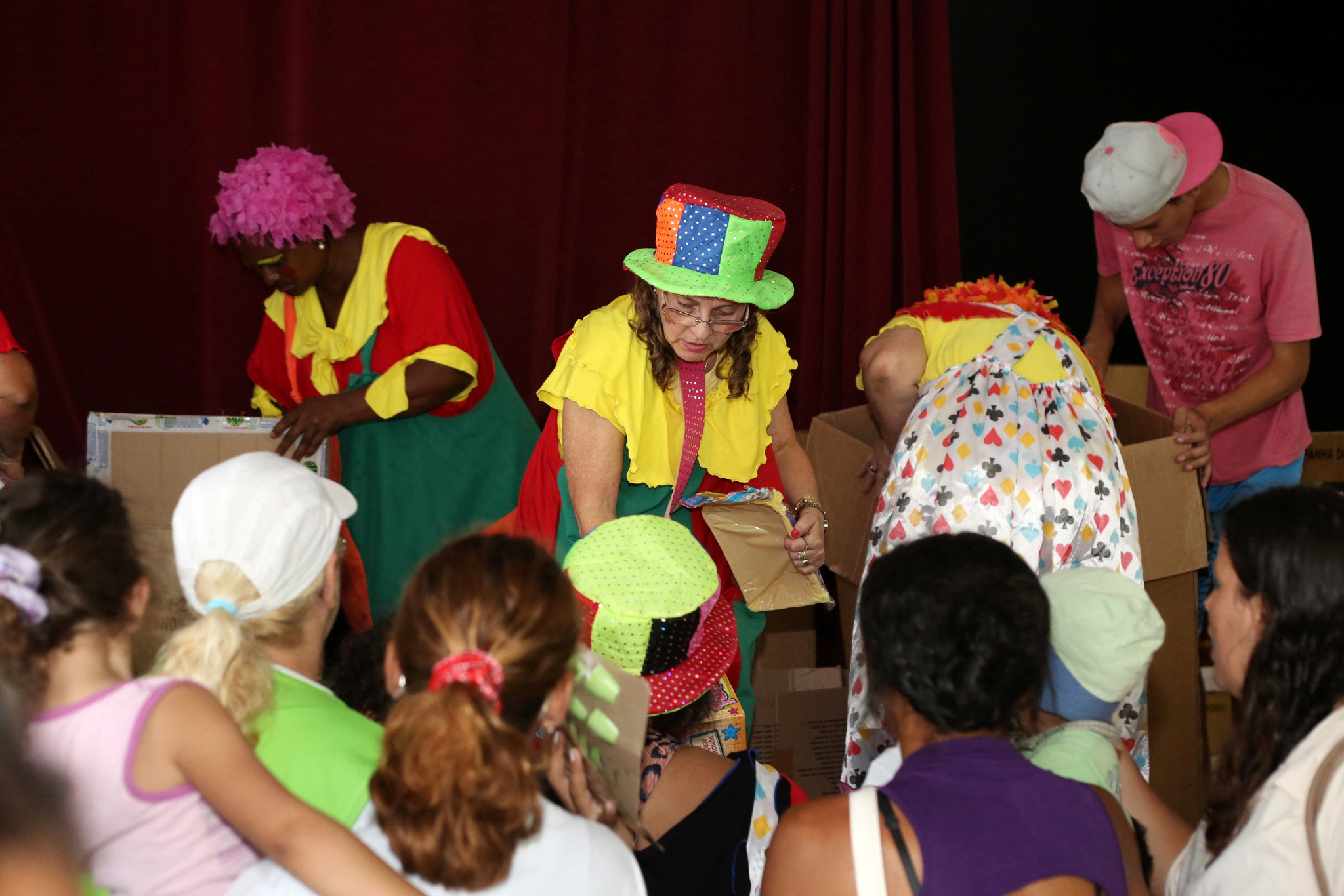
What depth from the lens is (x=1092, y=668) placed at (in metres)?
1.40

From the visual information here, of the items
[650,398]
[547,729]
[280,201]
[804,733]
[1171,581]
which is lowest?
[804,733]

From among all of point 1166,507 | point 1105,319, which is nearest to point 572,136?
point 1105,319

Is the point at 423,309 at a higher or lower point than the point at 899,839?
higher

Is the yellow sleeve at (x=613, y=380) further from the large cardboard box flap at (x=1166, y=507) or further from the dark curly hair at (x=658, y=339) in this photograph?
the large cardboard box flap at (x=1166, y=507)

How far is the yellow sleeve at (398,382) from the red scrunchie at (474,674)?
1.67 m

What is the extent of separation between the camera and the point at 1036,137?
365cm

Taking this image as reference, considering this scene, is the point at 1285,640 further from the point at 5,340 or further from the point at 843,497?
the point at 5,340

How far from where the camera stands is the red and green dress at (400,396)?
2752mm

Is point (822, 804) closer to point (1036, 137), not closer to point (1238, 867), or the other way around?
point (1238, 867)

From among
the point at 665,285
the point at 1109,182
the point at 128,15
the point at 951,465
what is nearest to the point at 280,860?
the point at 665,285

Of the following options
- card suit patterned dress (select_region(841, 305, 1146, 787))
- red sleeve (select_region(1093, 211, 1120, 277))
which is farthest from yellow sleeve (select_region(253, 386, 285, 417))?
red sleeve (select_region(1093, 211, 1120, 277))

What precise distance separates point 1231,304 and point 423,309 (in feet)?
6.18

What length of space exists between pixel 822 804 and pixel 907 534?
94 centimetres

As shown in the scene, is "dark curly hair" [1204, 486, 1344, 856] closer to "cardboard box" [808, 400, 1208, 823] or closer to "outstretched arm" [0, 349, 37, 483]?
"cardboard box" [808, 400, 1208, 823]
